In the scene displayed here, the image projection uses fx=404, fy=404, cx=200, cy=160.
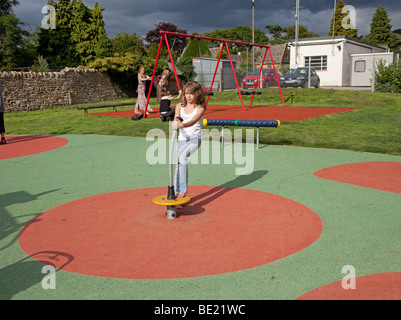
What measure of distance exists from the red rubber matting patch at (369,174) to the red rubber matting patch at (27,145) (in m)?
7.05

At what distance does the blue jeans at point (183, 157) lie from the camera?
5.38m

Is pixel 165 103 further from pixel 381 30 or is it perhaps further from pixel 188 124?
pixel 381 30

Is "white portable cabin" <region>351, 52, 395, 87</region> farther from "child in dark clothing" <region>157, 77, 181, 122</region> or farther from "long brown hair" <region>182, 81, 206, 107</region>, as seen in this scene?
"long brown hair" <region>182, 81, 206, 107</region>

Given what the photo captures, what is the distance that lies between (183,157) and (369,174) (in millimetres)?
3787

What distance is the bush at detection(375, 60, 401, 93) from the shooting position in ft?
82.5

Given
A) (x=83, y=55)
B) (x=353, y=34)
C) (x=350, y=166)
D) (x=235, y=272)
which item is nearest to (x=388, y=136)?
(x=350, y=166)

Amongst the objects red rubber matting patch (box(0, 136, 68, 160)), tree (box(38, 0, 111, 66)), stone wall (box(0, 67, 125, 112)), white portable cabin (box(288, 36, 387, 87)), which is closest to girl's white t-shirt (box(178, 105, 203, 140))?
red rubber matting patch (box(0, 136, 68, 160))

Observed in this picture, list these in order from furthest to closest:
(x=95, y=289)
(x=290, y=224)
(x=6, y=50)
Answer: (x=6, y=50) → (x=290, y=224) → (x=95, y=289)

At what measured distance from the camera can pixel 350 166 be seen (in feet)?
26.2

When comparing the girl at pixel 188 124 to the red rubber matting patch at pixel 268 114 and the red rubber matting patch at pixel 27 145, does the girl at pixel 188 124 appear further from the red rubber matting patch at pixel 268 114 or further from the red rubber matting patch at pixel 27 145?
the red rubber matting patch at pixel 268 114
